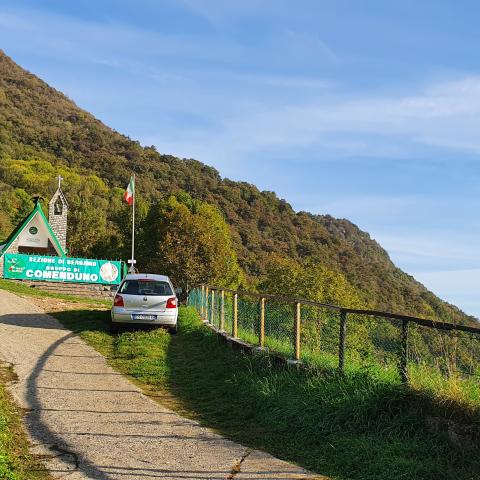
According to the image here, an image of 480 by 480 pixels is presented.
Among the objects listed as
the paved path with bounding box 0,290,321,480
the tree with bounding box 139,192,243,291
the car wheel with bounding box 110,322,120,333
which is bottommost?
the paved path with bounding box 0,290,321,480

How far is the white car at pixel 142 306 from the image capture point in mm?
14734

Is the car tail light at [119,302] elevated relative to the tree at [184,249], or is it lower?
lower

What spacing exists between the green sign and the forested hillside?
17.7 m

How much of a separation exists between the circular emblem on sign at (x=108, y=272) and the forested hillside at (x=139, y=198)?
674 inches

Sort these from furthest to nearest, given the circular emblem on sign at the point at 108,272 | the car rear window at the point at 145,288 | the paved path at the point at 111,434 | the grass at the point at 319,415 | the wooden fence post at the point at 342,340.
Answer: the circular emblem on sign at the point at 108,272 < the car rear window at the point at 145,288 < the wooden fence post at the point at 342,340 < the grass at the point at 319,415 < the paved path at the point at 111,434

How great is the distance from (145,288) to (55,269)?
2167 cm

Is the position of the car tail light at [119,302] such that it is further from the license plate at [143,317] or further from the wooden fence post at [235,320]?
the wooden fence post at [235,320]

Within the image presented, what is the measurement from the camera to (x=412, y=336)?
708cm

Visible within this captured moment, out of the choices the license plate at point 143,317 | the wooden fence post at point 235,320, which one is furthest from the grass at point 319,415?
the license plate at point 143,317

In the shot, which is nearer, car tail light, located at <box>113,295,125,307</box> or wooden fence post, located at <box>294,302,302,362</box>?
wooden fence post, located at <box>294,302,302,362</box>

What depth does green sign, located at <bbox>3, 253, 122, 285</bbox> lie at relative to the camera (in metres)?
34.4

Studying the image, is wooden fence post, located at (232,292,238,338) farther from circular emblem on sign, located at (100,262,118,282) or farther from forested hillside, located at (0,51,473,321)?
forested hillside, located at (0,51,473,321)

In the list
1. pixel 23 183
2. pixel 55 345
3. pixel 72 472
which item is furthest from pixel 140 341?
pixel 23 183

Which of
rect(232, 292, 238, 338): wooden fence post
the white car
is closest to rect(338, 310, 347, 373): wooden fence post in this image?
rect(232, 292, 238, 338): wooden fence post
